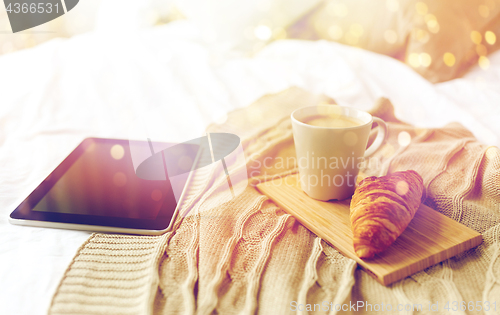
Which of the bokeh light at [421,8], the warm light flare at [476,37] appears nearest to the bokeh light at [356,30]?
the bokeh light at [421,8]

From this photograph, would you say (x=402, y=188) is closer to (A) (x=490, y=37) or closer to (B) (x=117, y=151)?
(B) (x=117, y=151)

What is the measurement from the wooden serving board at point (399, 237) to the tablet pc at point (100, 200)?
169mm

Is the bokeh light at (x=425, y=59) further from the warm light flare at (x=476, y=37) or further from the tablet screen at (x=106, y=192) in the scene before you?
the tablet screen at (x=106, y=192)

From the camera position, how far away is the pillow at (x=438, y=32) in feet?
3.00

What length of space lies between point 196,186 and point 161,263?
0.17 meters

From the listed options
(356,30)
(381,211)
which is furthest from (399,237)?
(356,30)

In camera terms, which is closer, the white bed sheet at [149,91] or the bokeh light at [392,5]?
the white bed sheet at [149,91]

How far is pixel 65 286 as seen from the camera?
0.33 meters

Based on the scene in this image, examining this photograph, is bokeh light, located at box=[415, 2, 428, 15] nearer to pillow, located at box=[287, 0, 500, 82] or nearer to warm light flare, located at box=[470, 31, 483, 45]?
pillow, located at box=[287, 0, 500, 82]

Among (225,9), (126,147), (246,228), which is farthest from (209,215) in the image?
(225,9)

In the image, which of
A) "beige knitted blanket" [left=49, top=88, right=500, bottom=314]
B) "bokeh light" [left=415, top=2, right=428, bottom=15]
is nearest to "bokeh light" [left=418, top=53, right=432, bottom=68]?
"bokeh light" [left=415, top=2, right=428, bottom=15]

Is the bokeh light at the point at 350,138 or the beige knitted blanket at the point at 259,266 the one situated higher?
the bokeh light at the point at 350,138

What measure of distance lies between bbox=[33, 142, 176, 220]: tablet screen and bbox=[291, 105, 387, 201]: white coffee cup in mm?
200

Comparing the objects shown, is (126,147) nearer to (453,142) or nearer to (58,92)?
(58,92)
